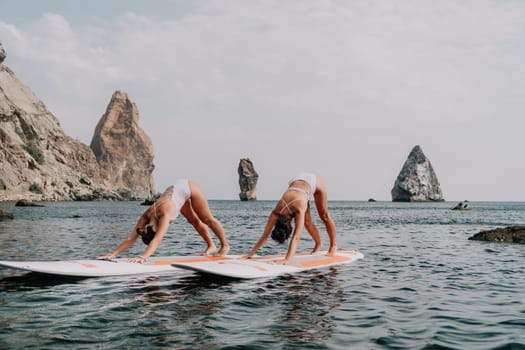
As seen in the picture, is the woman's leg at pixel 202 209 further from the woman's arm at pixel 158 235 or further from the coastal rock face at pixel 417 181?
the coastal rock face at pixel 417 181

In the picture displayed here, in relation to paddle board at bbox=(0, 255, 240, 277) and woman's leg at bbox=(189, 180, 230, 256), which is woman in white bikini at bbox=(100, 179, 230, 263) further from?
paddle board at bbox=(0, 255, 240, 277)

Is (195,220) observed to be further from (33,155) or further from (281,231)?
(33,155)

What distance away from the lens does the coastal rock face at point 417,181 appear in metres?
180

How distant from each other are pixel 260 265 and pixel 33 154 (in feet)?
367

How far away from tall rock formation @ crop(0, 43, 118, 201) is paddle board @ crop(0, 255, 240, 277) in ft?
297

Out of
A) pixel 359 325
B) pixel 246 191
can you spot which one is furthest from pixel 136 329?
pixel 246 191

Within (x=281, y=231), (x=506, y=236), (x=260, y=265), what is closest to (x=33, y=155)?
(x=506, y=236)

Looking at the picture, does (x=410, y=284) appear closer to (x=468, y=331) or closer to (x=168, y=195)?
(x=468, y=331)

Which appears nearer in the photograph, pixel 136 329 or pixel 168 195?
pixel 136 329

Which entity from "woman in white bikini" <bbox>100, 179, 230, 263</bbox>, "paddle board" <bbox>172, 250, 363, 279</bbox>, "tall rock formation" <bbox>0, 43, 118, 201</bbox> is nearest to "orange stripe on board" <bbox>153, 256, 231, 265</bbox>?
"paddle board" <bbox>172, 250, 363, 279</bbox>

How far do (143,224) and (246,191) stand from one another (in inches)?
6439

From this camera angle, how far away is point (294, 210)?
448 inches

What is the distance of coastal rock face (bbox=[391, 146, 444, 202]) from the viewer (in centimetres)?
17962

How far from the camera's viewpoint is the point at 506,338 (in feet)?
20.8
